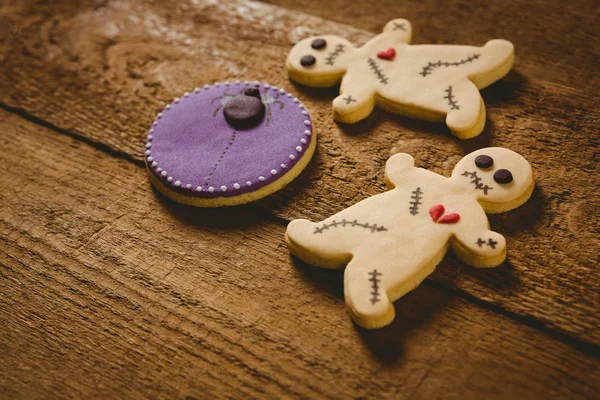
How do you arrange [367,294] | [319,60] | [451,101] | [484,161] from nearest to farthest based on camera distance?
[367,294] < [484,161] < [451,101] < [319,60]

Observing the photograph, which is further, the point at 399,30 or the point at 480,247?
the point at 399,30

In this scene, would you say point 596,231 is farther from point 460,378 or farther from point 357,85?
point 357,85

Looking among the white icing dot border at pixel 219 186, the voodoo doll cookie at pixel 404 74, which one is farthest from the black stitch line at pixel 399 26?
the white icing dot border at pixel 219 186

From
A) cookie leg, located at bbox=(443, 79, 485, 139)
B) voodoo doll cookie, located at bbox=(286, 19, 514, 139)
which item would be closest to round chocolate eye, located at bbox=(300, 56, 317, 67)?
voodoo doll cookie, located at bbox=(286, 19, 514, 139)

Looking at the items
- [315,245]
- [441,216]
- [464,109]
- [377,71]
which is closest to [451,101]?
[464,109]

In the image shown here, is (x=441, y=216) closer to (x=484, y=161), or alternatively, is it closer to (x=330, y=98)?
(x=484, y=161)

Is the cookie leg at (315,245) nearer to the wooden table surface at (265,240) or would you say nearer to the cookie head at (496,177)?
the wooden table surface at (265,240)

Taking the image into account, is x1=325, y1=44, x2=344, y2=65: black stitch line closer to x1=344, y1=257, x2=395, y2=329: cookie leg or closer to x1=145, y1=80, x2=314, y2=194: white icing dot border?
x1=145, y1=80, x2=314, y2=194: white icing dot border
